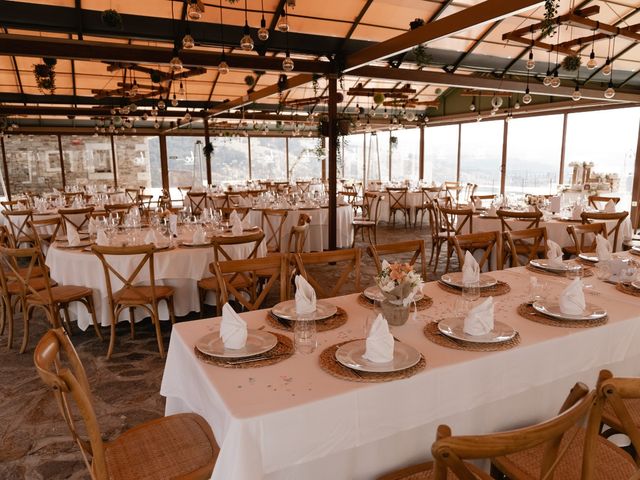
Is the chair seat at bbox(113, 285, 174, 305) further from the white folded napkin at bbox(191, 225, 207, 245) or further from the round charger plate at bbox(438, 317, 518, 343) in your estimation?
the round charger plate at bbox(438, 317, 518, 343)

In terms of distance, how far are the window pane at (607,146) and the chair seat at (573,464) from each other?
424 inches

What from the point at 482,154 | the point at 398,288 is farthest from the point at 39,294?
the point at 482,154

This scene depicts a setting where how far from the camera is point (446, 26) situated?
17.9 feet

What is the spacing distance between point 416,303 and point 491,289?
21.8 inches

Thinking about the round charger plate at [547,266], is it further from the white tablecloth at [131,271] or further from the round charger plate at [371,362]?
the white tablecloth at [131,271]

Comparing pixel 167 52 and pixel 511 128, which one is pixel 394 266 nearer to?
pixel 167 52

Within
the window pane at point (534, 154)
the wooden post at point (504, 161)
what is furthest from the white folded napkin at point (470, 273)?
the wooden post at point (504, 161)

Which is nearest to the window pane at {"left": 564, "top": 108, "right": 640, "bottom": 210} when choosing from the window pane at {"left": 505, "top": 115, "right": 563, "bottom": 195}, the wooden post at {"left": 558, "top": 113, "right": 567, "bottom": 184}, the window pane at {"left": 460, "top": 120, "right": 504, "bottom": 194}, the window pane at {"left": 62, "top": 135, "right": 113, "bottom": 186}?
the wooden post at {"left": 558, "top": 113, "right": 567, "bottom": 184}

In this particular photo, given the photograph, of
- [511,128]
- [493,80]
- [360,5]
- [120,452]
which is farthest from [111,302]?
[511,128]

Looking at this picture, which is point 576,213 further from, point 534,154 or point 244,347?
point 534,154

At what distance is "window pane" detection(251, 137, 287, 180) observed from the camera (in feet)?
67.2

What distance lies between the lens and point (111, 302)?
4.01m

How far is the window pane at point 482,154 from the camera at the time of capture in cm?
1412

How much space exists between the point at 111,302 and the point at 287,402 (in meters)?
2.95
